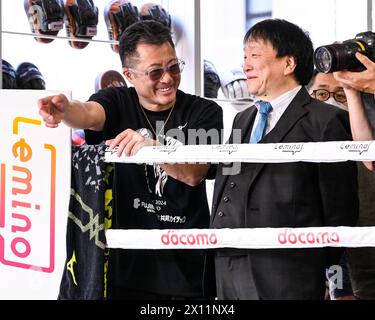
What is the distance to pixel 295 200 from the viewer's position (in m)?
2.52

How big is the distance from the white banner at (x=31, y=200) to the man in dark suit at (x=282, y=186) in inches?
20.7

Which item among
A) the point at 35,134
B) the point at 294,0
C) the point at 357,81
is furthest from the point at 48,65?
the point at 357,81

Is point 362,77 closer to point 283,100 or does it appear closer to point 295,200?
point 283,100

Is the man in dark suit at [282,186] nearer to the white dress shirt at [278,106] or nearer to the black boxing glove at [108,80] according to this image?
the white dress shirt at [278,106]

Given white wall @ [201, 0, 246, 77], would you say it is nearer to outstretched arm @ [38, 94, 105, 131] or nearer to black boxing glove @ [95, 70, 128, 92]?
black boxing glove @ [95, 70, 128, 92]

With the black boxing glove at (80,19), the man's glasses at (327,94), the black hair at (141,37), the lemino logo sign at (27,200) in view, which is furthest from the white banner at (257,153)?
the black boxing glove at (80,19)

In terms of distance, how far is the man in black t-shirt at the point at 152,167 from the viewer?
2.76m

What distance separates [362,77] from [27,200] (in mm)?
1139

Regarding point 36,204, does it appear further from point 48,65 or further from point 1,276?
point 48,65

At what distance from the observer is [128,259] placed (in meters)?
2.84

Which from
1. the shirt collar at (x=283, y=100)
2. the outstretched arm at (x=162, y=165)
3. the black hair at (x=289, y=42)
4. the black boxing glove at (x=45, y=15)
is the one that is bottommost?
the outstretched arm at (x=162, y=165)

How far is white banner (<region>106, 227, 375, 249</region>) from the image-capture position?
2488 mm

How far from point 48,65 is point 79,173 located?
2756mm

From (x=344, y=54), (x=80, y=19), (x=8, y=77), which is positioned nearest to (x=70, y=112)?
(x=344, y=54)
